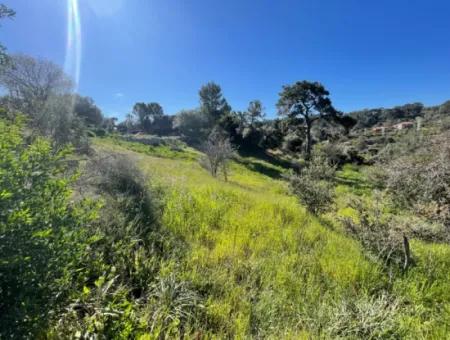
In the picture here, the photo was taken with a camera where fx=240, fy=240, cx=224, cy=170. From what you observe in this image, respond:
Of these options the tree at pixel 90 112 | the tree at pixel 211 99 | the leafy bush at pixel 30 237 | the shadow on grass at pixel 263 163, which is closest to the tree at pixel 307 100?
the shadow on grass at pixel 263 163

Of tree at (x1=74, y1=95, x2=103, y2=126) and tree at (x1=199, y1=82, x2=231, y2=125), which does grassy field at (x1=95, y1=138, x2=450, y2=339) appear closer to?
tree at (x1=199, y1=82, x2=231, y2=125)

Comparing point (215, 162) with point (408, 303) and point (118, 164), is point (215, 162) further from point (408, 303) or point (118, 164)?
point (408, 303)

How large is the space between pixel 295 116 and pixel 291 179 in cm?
2718

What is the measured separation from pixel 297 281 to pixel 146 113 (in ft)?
237

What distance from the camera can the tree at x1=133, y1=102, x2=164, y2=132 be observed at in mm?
68750

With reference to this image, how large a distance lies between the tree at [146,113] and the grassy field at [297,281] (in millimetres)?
68590

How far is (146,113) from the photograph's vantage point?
69.3 meters

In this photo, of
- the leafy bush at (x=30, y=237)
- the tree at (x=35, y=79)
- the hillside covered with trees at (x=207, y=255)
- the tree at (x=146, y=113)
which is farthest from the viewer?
the tree at (x=146, y=113)

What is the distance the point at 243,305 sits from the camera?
2869 millimetres

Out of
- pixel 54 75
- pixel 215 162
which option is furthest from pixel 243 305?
pixel 54 75

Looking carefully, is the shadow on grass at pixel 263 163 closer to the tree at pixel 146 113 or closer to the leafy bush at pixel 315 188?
the leafy bush at pixel 315 188

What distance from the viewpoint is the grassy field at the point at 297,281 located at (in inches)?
104

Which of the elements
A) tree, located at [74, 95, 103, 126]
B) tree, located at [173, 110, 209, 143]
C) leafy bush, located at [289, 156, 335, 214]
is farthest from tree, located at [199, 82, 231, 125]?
leafy bush, located at [289, 156, 335, 214]

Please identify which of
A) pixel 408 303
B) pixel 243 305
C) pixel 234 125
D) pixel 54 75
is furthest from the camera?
pixel 234 125
